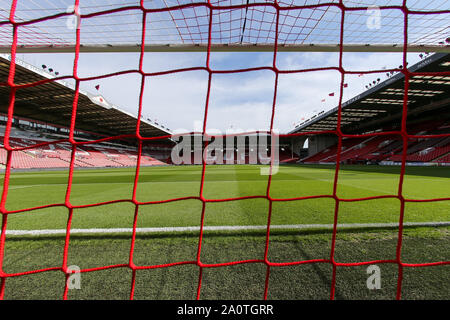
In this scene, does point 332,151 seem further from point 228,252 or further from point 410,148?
point 228,252

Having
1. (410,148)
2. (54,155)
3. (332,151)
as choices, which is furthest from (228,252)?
(332,151)

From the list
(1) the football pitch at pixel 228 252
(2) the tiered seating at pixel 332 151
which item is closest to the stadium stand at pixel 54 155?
(1) the football pitch at pixel 228 252

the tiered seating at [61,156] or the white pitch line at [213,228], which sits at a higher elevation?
the tiered seating at [61,156]

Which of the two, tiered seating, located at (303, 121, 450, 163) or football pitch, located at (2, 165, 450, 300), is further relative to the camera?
tiered seating, located at (303, 121, 450, 163)

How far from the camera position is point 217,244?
5.00ft

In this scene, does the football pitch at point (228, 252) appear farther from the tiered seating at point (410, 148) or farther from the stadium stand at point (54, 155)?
the tiered seating at point (410, 148)

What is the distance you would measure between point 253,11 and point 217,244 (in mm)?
1957

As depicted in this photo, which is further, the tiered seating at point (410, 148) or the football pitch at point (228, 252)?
the tiered seating at point (410, 148)

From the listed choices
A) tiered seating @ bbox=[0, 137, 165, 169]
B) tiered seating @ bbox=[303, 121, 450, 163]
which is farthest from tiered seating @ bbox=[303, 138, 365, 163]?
tiered seating @ bbox=[0, 137, 165, 169]

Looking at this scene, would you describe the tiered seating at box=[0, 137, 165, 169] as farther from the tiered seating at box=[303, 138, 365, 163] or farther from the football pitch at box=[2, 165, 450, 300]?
the tiered seating at box=[303, 138, 365, 163]

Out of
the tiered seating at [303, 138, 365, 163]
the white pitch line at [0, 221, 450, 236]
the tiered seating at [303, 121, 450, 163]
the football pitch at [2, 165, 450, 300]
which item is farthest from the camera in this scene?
the tiered seating at [303, 138, 365, 163]

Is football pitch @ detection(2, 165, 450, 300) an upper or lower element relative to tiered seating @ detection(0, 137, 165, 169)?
lower

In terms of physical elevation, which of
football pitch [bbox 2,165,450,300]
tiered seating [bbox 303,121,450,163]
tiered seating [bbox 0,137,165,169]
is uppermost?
tiered seating [bbox 303,121,450,163]
